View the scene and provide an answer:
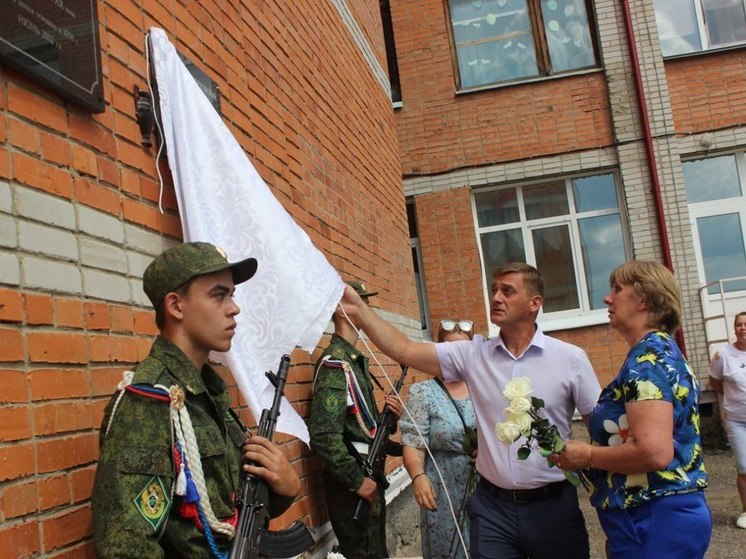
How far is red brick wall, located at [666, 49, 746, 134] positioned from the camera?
37.0ft

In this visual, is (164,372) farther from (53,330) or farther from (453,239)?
(453,239)

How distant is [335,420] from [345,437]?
232mm

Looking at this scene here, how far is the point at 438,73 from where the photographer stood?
39.8 feet

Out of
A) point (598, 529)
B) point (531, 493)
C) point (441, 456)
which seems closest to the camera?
point (531, 493)

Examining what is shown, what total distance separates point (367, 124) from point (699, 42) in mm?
7133

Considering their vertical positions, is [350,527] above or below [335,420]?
below

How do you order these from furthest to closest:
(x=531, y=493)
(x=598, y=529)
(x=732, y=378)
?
(x=598, y=529) < (x=732, y=378) < (x=531, y=493)

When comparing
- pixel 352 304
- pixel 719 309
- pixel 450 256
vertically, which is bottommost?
pixel 719 309

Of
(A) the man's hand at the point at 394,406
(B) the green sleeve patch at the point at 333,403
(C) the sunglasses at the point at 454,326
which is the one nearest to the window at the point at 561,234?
(C) the sunglasses at the point at 454,326

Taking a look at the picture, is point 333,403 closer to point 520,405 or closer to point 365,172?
point 520,405

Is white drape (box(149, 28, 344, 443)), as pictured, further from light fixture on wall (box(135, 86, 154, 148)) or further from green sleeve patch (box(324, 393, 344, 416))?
green sleeve patch (box(324, 393, 344, 416))

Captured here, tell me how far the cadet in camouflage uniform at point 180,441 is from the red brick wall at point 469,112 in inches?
384

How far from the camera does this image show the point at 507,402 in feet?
11.9

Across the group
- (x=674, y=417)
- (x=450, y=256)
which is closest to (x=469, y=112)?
(x=450, y=256)
